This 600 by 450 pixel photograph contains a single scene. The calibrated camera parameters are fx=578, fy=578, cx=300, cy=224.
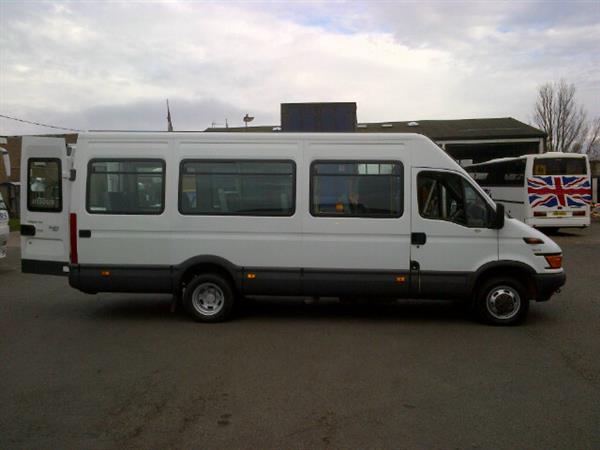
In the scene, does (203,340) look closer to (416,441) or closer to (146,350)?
(146,350)

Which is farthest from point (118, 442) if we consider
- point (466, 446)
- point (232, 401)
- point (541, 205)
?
point (541, 205)

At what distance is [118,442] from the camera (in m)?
4.11

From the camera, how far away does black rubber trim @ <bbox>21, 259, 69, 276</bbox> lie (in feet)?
26.5

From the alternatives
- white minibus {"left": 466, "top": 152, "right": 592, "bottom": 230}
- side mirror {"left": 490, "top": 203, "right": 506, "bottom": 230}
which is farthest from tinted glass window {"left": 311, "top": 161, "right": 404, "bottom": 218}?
white minibus {"left": 466, "top": 152, "right": 592, "bottom": 230}

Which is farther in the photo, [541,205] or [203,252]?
[541,205]

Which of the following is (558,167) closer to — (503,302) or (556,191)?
(556,191)

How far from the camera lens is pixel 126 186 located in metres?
7.77

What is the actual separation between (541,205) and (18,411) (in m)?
19.5

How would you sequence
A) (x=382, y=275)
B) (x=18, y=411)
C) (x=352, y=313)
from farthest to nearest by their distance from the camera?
(x=352, y=313) < (x=382, y=275) < (x=18, y=411)

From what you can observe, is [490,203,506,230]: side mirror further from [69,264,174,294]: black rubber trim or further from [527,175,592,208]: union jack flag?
[527,175,592,208]: union jack flag

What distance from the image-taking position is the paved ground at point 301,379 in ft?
13.9

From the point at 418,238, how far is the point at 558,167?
15617 mm

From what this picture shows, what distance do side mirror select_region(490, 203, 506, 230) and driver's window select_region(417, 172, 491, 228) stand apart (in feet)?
0.34

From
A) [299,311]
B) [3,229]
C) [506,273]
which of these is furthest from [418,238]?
[3,229]
